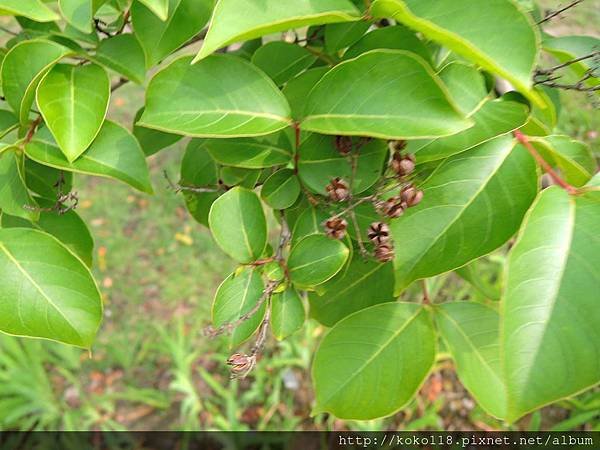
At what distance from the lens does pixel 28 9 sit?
2.06 ft

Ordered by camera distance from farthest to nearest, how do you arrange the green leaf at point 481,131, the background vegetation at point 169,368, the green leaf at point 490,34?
the background vegetation at point 169,368 → the green leaf at point 481,131 → the green leaf at point 490,34

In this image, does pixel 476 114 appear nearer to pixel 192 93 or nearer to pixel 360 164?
pixel 360 164

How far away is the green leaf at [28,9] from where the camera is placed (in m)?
0.62

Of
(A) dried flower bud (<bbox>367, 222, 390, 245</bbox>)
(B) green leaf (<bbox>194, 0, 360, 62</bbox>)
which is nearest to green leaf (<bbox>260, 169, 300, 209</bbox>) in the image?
(A) dried flower bud (<bbox>367, 222, 390, 245</bbox>)

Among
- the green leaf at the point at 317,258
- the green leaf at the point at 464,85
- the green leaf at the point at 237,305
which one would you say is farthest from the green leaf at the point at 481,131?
the green leaf at the point at 237,305

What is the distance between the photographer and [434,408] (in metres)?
1.96

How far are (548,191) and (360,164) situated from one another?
0.21 metres

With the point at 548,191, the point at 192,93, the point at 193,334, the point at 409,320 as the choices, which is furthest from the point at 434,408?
the point at 192,93

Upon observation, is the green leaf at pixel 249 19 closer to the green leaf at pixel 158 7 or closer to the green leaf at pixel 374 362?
the green leaf at pixel 158 7

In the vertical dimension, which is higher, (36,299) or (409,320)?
(36,299)

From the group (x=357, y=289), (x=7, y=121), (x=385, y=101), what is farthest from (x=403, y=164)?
(x=7, y=121)

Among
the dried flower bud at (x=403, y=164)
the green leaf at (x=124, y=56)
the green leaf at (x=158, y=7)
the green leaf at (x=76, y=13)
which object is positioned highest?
the green leaf at (x=76, y=13)

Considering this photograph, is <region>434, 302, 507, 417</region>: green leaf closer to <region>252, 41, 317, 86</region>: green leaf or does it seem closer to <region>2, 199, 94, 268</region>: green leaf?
<region>252, 41, 317, 86</region>: green leaf

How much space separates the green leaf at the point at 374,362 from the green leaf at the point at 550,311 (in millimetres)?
216
